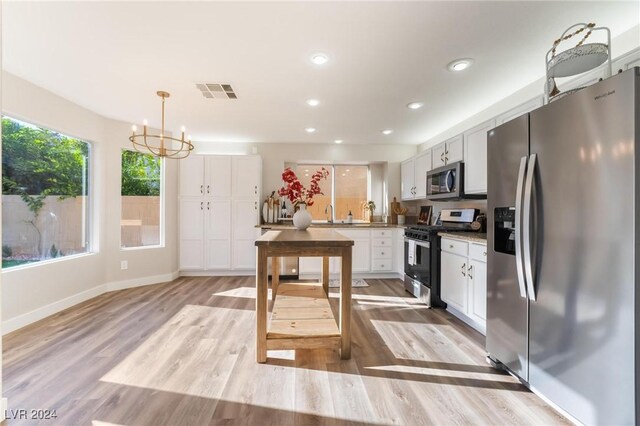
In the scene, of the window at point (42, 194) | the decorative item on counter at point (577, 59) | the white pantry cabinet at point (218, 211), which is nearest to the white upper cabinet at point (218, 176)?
the white pantry cabinet at point (218, 211)

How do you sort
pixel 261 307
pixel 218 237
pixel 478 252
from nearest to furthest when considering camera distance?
pixel 261 307, pixel 478 252, pixel 218 237

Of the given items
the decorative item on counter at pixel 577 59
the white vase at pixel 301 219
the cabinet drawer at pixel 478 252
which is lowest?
the cabinet drawer at pixel 478 252

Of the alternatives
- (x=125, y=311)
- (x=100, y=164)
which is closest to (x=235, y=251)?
(x=125, y=311)

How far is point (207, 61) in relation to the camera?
227cm

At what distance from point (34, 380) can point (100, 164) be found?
108 inches

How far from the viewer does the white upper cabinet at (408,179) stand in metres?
4.46

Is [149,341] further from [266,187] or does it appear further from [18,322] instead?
[266,187]

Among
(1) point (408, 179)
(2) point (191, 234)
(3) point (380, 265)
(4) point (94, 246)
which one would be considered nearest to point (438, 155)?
(1) point (408, 179)

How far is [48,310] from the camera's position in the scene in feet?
9.46

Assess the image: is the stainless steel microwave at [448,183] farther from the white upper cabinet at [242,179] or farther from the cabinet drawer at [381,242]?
the white upper cabinet at [242,179]

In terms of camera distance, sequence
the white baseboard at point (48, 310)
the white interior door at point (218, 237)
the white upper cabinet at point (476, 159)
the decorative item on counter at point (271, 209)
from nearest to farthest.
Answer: the white baseboard at point (48, 310) → the white upper cabinet at point (476, 159) → the white interior door at point (218, 237) → the decorative item on counter at point (271, 209)

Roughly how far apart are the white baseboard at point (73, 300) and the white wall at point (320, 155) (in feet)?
7.36

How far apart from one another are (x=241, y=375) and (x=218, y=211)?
10.4 ft

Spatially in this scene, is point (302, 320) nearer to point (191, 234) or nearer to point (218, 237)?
point (218, 237)
